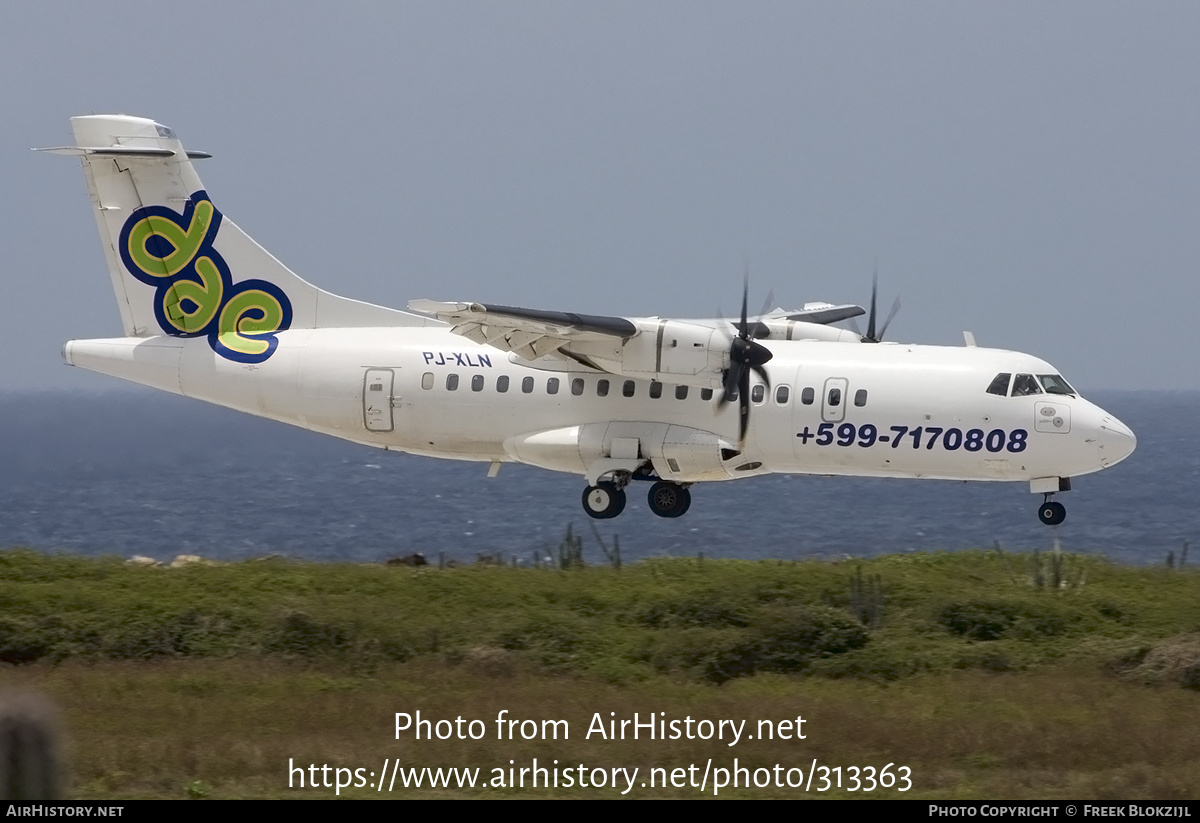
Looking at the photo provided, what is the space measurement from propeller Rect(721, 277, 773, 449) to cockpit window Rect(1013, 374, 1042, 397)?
3.94 meters

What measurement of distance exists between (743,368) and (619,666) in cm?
645

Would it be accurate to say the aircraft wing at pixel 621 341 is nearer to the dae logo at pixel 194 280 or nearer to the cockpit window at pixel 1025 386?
the cockpit window at pixel 1025 386

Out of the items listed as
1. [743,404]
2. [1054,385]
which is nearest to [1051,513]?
[1054,385]

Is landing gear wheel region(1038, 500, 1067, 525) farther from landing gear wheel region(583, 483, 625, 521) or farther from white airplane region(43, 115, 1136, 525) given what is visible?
landing gear wheel region(583, 483, 625, 521)

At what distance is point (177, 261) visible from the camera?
25438mm

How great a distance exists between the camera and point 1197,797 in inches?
483

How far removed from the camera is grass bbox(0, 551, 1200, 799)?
44.9 ft

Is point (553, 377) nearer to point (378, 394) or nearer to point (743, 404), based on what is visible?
point (378, 394)

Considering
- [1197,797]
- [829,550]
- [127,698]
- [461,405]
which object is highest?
[461,405]

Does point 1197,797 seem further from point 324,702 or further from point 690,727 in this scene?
point 324,702

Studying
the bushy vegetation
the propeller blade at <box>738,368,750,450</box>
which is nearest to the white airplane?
the propeller blade at <box>738,368,750,450</box>
